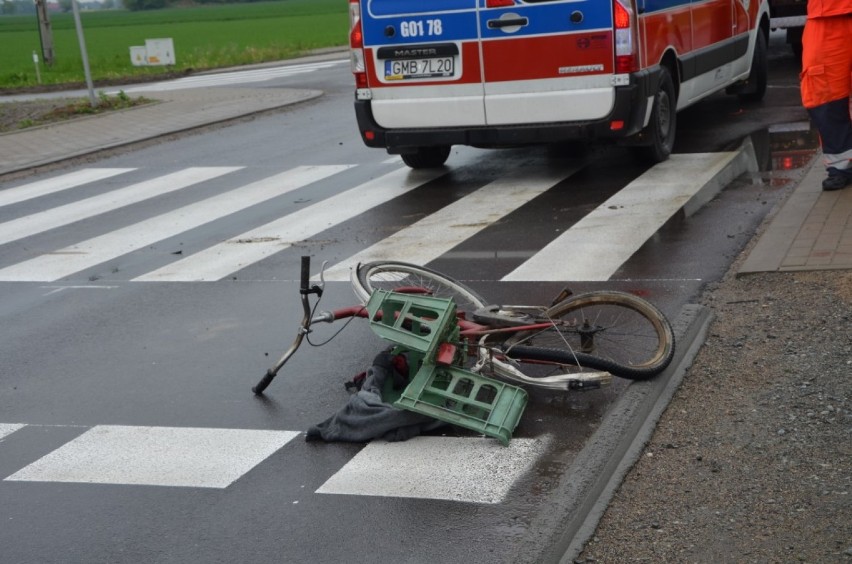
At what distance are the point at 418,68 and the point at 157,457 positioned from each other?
21.2ft

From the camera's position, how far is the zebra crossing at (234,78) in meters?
26.8

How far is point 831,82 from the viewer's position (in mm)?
9836

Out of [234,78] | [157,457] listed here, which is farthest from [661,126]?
[234,78]

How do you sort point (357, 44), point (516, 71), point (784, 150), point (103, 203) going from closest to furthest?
point (516, 71)
point (357, 44)
point (784, 150)
point (103, 203)

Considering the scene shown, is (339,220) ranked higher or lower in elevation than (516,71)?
lower

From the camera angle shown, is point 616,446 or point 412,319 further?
point 412,319

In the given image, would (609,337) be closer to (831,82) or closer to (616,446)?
(616,446)

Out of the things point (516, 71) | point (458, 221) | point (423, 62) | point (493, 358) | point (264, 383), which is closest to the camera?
point (493, 358)

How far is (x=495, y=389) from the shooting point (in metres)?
5.82

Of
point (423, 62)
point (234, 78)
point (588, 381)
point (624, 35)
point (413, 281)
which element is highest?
point (624, 35)

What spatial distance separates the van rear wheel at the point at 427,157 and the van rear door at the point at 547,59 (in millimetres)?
1800

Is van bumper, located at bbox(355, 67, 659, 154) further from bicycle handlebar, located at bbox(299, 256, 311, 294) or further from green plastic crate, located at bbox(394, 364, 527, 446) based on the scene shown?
green plastic crate, located at bbox(394, 364, 527, 446)

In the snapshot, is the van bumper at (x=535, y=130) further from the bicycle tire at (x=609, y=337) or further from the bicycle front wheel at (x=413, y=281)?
the bicycle tire at (x=609, y=337)

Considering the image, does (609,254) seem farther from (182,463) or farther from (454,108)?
(182,463)
